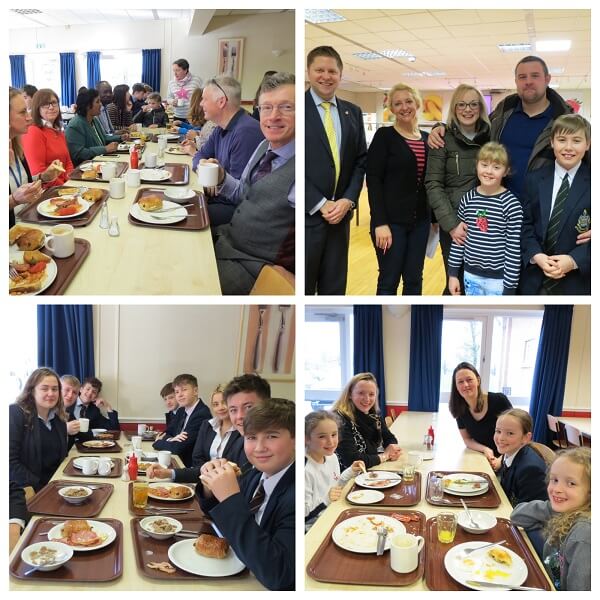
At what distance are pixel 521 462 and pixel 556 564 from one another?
29 cm

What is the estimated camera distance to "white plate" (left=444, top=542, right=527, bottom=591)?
1.70m

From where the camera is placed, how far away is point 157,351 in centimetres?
177

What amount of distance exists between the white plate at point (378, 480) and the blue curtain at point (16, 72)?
5.19 ft

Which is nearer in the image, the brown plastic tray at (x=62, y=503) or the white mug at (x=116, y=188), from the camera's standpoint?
the brown plastic tray at (x=62, y=503)

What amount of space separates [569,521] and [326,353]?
850 mm

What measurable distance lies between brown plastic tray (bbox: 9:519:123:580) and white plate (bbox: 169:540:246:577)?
0.54 feet

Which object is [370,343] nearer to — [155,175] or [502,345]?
[502,345]

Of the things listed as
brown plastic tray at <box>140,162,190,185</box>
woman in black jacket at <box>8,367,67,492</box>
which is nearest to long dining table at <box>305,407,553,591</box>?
woman in black jacket at <box>8,367,67,492</box>

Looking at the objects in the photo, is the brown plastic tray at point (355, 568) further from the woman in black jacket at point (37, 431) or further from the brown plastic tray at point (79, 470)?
the woman in black jacket at point (37, 431)

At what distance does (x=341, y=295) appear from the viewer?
1786 millimetres

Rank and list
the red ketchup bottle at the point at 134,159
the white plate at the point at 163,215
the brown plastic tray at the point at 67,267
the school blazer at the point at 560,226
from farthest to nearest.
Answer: the red ketchup bottle at the point at 134,159, the white plate at the point at 163,215, the school blazer at the point at 560,226, the brown plastic tray at the point at 67,267

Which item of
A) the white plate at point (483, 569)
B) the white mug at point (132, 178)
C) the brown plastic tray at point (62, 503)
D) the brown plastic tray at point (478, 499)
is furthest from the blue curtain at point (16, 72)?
the white plate at point (483, 569)

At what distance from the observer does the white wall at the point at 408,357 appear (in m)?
1.75

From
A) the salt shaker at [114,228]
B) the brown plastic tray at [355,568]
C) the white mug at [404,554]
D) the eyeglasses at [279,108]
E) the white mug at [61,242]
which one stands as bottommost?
the brown plastic tray at [355,568]
